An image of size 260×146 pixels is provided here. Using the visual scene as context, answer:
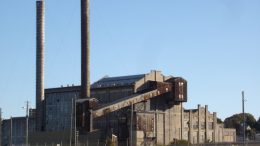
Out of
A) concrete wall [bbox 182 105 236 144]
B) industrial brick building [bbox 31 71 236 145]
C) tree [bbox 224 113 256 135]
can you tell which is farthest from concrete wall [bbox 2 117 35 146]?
tree [bbox 224 113 256 135]

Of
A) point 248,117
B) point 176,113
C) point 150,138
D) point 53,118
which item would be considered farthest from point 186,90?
point 248,117

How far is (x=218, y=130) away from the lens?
120438mm

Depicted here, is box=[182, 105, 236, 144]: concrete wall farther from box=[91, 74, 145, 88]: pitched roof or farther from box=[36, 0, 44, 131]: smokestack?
box=[36, 0, 44, 131]: smokestack

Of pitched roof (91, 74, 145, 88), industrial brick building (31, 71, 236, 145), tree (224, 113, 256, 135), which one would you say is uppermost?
pitched roof (91, 74, 145, 88)

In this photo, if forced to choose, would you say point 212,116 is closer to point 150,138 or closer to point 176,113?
point 176,113

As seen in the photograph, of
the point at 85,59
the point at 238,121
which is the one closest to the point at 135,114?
the point at 85,59

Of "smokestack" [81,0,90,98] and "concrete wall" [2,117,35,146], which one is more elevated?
"smokestack" [81,0,90,98]

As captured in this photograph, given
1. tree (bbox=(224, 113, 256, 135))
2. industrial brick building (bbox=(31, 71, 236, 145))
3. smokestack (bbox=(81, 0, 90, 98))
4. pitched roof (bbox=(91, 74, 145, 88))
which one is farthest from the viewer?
tree (bbox=(224, 113, 256, 135))

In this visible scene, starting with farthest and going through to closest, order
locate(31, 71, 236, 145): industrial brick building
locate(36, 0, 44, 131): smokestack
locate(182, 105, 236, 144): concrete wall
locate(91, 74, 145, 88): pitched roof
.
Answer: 1. locate(182, 105, 236, 144): concrete wall
2. locate(36, 0, 44, 131): smokestack
3. locate(91, 74, 145, 88): pitched roof
4. locate(31, 71, 236, 145): industrial brick building

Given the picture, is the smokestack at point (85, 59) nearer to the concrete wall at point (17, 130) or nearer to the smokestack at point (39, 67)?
the smokestack at point (39, 67)

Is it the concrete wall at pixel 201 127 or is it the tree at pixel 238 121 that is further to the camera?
the tree at pixel 238 121

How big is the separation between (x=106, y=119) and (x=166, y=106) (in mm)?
12902

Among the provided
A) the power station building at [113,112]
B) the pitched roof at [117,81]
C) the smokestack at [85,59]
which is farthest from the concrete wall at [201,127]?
the smokestack at [85,59]

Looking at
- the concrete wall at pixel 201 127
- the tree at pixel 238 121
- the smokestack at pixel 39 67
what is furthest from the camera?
the tree at pixel 238 121
